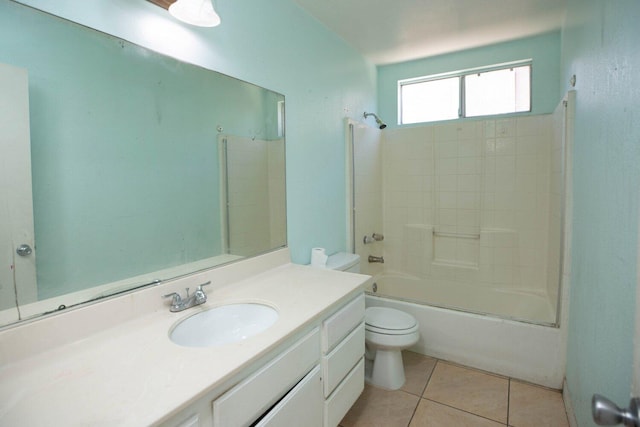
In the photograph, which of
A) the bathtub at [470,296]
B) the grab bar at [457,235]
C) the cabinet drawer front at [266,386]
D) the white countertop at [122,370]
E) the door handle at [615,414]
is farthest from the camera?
the grab bar at [457,235]

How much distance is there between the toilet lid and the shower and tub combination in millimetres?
206

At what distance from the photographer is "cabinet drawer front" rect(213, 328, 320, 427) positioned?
2.83 ft

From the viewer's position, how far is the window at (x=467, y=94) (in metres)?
2.90

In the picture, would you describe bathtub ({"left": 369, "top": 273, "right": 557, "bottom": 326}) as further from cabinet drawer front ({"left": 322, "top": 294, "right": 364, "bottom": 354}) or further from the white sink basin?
the white sink basin

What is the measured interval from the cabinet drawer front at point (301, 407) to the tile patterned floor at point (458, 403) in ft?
1.86

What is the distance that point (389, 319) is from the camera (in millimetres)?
2066

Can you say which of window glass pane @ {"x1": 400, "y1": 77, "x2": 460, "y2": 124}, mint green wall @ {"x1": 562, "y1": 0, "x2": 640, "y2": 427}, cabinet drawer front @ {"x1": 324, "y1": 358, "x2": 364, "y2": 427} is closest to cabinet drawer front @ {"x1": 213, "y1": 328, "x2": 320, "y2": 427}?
cabinet drawer front @ {"x1": 324, "y1": 358, "x2": 364, "y2": 427}

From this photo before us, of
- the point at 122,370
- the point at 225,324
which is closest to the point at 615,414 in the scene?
the point at 122,370

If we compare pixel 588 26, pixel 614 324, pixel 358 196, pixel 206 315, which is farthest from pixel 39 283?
pixel 588 26

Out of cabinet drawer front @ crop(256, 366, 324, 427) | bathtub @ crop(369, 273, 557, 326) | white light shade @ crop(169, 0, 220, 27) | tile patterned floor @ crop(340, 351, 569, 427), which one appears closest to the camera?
cabinet drawer front @ crop(256, 366, 324, 427)

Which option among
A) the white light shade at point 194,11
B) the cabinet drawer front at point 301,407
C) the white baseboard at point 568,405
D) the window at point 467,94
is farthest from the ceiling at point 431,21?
the white baseboard at point 568,405

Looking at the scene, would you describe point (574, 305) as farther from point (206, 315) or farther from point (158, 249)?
point (158, 249)

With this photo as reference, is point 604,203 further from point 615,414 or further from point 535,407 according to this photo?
point 535,407

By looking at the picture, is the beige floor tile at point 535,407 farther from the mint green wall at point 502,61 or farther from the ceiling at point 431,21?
the ceiling at point 431,21
